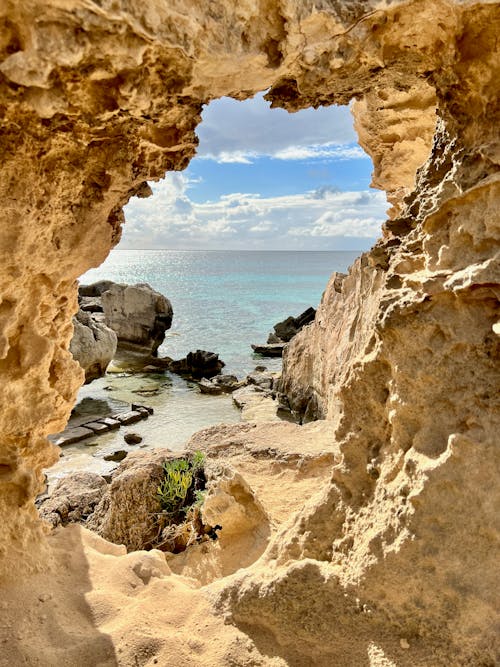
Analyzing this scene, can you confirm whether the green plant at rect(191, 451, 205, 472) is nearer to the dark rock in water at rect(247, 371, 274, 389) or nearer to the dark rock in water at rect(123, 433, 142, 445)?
the dark rock in water at rect(123, 433, 142, 445)

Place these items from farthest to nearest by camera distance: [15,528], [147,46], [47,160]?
[15,528]
[47,160]
[147,46]

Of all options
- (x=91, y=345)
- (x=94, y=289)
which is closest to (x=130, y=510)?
(x=91, y=345)

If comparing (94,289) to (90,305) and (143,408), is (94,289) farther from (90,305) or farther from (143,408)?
(143,408)

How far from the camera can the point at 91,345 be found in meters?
13.5

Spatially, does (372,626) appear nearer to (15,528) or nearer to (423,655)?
(423,655)

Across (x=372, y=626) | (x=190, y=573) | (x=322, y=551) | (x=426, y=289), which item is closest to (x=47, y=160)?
(x=426, y=289)

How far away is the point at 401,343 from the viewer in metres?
2.53

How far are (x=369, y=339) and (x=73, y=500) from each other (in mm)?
4684

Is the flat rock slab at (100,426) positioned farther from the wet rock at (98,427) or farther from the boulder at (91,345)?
the boulder at (91,345)

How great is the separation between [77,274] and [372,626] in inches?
105

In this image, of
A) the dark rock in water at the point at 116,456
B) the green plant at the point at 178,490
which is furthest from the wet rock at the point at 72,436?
the green plant at the point at 178,490

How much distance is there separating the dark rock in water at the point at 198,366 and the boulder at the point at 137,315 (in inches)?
74.8

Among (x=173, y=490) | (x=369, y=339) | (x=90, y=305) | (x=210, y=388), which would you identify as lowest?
(x=210, y=388)

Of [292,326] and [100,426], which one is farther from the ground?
[292,326]
